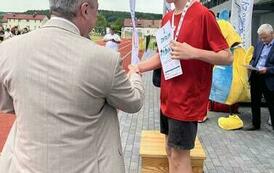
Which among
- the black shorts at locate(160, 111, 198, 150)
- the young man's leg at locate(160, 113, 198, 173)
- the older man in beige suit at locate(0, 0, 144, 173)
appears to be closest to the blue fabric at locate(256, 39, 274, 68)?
the young man's leg at locate(160, 113, 198, 173)

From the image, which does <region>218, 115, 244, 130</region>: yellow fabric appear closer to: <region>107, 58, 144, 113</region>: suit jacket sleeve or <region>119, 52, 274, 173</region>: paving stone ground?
<region>119, 52, 274, 173</region>: paving stone ground

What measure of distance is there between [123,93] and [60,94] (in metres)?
0.28

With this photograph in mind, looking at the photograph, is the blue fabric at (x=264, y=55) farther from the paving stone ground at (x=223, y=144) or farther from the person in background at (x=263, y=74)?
the paving stone ground at (x=223, y=144)

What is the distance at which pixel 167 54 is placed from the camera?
318 cm

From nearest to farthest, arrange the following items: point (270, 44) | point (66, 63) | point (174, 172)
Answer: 1. point (66, 63)
2. point (174, 172)
3. point (270, 44)

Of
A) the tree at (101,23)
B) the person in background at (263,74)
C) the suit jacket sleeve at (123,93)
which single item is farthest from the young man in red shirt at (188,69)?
the person in background at (263,74)

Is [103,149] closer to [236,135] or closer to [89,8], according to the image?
[89,8]

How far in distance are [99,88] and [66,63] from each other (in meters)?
0.17

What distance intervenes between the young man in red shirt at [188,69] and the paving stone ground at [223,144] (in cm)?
232

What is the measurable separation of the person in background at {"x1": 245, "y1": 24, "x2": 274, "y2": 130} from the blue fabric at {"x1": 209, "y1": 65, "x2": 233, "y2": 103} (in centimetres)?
38

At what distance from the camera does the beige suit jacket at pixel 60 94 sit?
1960 mm

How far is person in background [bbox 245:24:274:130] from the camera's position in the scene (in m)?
7.47

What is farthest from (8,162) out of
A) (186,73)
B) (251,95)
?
(251,95)

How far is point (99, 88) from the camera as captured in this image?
1.99 meters
